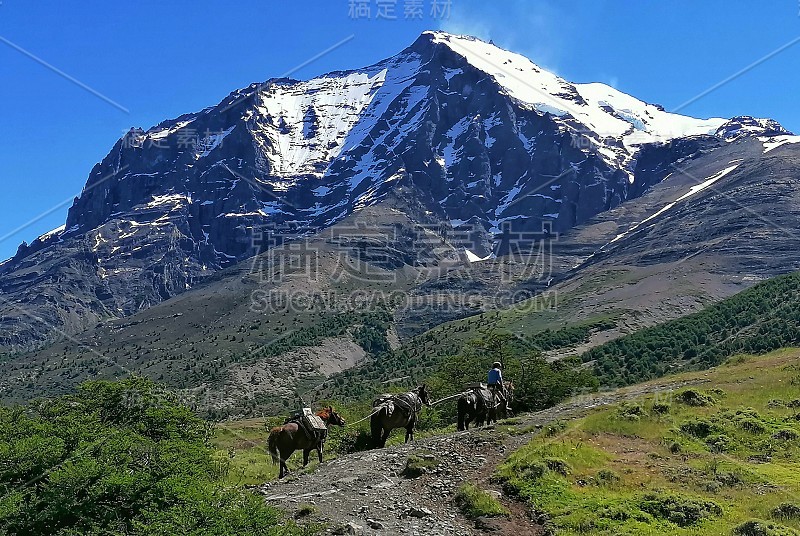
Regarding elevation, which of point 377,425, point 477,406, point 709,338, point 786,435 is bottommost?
point 709,338

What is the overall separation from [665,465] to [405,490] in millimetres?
9687

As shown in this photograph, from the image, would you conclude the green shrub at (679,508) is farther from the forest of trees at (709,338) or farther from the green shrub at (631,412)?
the forest of trees at (709,338)

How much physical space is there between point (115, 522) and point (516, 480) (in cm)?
1238

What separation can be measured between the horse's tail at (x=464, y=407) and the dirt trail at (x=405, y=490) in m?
3.65

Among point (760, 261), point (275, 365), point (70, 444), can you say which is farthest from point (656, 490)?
point (760, 261)

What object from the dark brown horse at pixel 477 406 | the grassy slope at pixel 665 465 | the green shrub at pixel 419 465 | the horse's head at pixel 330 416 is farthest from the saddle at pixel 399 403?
the grassy slope at pixel 665 465

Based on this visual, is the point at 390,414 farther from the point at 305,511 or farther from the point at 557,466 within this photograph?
the point at 305,511

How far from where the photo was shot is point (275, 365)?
628 ft

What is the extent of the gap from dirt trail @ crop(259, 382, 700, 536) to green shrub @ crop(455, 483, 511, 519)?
0.83 feet

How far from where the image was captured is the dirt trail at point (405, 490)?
17875 millimetres

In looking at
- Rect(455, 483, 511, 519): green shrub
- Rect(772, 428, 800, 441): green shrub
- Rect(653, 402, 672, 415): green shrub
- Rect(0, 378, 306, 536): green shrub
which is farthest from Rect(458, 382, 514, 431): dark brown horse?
Rect(0, 378, 306, 536): green shrub

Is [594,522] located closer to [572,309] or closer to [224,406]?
[224,406]

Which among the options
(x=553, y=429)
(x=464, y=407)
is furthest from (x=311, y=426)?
(x=553, y=429)

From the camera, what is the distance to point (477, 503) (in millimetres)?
19141
